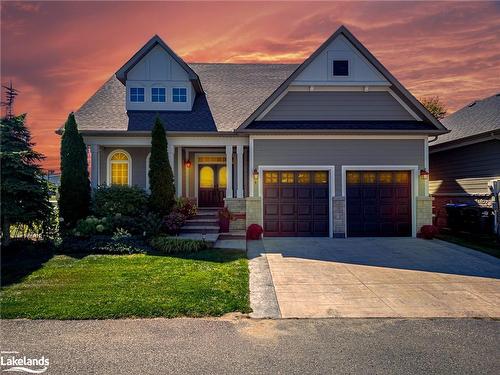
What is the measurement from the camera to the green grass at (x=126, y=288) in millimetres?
5539

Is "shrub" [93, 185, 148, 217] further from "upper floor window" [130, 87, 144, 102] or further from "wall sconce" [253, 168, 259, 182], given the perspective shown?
"upper floor window" [130, 87, 144, 102]

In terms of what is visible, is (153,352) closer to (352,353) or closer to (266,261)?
(352,353)

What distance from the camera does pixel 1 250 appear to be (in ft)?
33.3

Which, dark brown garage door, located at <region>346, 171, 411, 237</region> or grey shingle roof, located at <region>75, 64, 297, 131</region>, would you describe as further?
grey shingle roof, located at <region>75, 64, 297, 131</region>

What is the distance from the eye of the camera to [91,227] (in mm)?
11617

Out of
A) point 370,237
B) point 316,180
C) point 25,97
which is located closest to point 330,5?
point 316,180

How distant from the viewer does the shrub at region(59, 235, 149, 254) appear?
33.5ft

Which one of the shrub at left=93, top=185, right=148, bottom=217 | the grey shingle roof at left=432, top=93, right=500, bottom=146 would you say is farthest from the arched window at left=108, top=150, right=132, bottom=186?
the grey shingle roof at left=432, top=93, right=500, bottom=146

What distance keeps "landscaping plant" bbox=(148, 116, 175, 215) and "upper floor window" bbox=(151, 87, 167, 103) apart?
2.89 m

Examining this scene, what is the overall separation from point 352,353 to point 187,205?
11.0m

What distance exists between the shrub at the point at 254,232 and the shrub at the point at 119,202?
4.26 m

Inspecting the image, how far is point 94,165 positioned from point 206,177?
540 cm

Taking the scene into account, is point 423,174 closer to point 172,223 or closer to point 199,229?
point 199,229

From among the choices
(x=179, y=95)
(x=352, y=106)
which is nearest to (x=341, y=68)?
(x=352, y=106)
